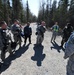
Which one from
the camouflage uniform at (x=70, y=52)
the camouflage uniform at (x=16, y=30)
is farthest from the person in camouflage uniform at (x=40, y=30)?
the camouflage uniform at (x=70, y=52)

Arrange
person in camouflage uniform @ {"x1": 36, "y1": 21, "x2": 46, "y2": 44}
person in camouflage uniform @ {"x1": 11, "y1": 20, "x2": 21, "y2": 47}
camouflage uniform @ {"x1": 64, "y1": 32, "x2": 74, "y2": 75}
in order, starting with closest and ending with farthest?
1. camouflage uniform @ {"x1": 64, "y1": 32, "x2": 74, "y2": 75}
2. person in camouflage uniform @ {"x1": 11, "y1": 20, "x2": 21, "y2": 47}
3. person in camouflage uniform @ {"x1": 36, "y1": 21, "x2": 46, "y2": 44}

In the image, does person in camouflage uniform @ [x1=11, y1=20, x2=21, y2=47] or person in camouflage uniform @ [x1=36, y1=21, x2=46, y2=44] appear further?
person in camouflage uniform @ [x1=36, y1=21, x2=46, y2=44]

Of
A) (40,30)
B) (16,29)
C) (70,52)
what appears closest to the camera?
(70,52)

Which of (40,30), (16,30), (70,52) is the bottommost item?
(40,30)

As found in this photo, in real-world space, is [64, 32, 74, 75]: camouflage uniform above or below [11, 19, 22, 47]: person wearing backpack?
above

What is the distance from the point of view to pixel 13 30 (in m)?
10.6

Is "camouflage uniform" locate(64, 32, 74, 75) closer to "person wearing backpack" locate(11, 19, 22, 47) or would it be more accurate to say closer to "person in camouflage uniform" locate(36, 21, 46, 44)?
"person wearing backpack" locate(11, 19, 22, 47)

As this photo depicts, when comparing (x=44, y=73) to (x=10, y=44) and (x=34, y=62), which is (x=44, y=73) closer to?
(x=34, y=62)

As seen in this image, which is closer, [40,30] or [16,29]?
[16,29]

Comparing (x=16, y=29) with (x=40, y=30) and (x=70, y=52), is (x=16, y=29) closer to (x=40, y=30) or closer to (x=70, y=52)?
(x=40, y=30)

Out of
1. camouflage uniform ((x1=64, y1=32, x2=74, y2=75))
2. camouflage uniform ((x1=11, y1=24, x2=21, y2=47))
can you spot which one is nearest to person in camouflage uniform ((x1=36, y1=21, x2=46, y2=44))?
camouflage uniform ((x1=11, y1=24, x2=21, y2=47))

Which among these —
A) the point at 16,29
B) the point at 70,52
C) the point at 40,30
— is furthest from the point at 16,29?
the point at 70,52

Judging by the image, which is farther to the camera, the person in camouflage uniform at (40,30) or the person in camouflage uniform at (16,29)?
the person in camouflage uniform at (40,30)

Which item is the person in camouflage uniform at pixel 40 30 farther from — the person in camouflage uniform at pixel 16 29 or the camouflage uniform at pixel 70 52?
the camouflage uniform at pixel 70 52
